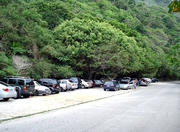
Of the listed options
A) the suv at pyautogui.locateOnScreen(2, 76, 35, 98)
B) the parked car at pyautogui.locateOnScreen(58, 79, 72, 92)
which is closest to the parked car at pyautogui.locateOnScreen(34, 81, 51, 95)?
the suv at pyautogui.locateOnScreen(2, 76, 35, 98)

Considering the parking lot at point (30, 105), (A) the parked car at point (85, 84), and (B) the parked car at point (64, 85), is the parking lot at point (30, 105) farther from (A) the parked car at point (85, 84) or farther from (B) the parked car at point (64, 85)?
(A) the parked car at point (85, 84)

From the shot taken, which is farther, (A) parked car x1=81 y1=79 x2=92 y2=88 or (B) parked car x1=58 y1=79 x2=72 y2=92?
(A) parked car x1=81 y1=79 x2=92 y2=88

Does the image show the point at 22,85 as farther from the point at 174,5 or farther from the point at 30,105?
the point at 174,5

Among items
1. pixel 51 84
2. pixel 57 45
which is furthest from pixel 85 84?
pixel 51 84

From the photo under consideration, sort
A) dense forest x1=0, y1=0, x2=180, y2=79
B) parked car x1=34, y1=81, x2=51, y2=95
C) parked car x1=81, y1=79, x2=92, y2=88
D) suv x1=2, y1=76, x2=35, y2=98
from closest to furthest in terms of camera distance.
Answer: suv x1=2, y1=76, x2=35, y2=98, parked car x1=34, y1=81, x2=51, y2=95, dense forest x1=0, y1=0, x2=180, y2=79, parked car x1=81, y1=79, x2=92, y2=88

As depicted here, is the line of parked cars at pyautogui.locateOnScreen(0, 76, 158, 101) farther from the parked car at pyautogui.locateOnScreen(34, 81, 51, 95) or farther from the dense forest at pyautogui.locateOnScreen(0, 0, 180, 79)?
the dense forest at pyautogui.locateOnScreen(0, 0, 180, 79)

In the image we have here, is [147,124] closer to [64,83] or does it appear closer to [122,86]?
[64,83]

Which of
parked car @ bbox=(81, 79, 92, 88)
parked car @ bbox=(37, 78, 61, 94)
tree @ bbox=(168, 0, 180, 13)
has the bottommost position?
parked car @ bbox=(81, 79, 92, 88)

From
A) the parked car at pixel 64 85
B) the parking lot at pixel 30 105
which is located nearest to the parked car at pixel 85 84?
the parked car at pixel 64 85

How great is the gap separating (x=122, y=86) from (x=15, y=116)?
2386 centimetres

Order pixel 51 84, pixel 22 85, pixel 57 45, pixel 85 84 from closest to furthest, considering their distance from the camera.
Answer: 1. pixel 22 85
2. pixel 51 84
3. pixel 85 84
4. pixel 57 45

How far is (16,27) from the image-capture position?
28.5 metres

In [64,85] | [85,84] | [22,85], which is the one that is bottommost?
[85,84]

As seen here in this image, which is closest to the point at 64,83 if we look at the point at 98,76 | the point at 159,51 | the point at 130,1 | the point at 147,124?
the point at 147,124
